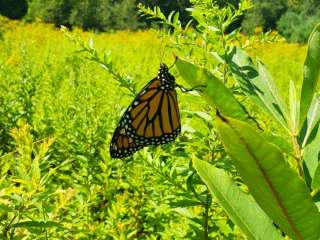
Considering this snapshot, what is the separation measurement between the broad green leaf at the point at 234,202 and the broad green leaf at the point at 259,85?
0.27 m

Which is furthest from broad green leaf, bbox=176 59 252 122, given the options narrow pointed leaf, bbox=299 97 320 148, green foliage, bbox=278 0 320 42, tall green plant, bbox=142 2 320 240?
green foliage, bbox=278 0 320 42

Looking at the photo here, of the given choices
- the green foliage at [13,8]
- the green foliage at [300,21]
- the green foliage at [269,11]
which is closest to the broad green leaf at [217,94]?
the green foliage at [300,21]

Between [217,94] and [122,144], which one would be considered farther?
[122,144]

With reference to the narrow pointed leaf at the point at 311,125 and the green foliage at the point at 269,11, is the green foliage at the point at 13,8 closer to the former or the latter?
the green foliage at the point at 269,11

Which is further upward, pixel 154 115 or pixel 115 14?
pixel 154 115

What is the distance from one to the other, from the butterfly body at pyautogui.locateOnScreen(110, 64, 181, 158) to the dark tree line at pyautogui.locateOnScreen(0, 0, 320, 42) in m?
20.3

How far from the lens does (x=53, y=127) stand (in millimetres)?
4168

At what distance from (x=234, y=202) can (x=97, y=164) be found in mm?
2481

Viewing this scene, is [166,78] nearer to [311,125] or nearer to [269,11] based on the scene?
[311,125]

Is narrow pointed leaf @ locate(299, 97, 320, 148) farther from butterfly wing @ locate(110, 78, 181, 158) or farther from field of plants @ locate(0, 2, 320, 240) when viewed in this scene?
butterfly wing @ locate(110, 78, 181, 158)

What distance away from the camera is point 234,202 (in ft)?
1.71

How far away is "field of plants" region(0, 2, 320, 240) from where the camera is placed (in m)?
1.37

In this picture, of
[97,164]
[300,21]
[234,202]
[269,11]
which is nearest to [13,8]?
[269,11]

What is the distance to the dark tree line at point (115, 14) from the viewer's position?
23047 mm
